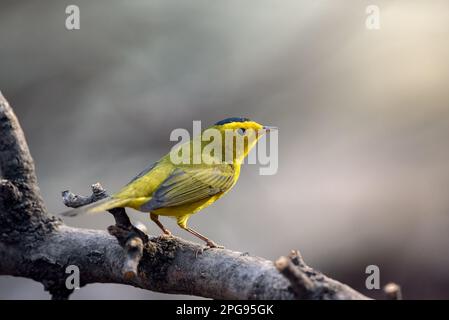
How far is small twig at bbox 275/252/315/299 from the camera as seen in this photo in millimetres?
1789

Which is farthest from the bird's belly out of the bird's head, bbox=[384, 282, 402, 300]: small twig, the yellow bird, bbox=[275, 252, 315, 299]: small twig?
bbox=[384, 282, 402, 300]: small twig

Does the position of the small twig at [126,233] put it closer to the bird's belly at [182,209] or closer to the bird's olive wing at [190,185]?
the bird's olive wing at [190,185]

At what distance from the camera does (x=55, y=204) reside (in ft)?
15.4

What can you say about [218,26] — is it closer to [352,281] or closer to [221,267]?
[352,281]

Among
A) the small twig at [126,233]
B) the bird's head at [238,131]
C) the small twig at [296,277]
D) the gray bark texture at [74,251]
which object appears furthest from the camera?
the bird's head at [238,131]

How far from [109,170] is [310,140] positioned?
1.68 m

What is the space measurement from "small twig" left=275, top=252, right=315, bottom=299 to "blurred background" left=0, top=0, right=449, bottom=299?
97.7 inches

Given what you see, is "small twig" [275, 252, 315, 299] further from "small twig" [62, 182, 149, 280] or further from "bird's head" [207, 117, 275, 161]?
"bird's head" [207, 117, 275, 161]

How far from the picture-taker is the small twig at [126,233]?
6.66 ft

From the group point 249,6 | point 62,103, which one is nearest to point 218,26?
point 249,6

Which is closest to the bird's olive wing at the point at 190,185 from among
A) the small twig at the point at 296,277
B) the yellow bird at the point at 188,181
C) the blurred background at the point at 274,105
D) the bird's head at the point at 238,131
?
the yellow bird at the point at 188,181

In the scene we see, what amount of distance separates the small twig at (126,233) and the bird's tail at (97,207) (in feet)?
0.15

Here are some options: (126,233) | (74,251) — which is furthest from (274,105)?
(126,233)
